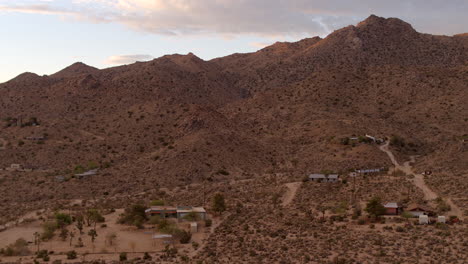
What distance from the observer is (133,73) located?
135875mm

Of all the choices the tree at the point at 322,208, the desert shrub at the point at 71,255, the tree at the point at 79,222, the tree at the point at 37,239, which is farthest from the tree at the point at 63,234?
the tree at the point at 322,208

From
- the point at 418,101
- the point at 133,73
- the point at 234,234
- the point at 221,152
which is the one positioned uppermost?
the point at 133,73

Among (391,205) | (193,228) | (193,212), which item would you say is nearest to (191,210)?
(193,212)

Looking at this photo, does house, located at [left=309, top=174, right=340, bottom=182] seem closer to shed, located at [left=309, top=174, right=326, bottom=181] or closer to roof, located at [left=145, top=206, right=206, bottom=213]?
shed, located at [left=309, top=174, right=326, bottom=181]

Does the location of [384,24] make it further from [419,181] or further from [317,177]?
[419,181]

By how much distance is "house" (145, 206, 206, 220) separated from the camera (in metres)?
53.6

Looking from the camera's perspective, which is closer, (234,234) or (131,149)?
(234,234)

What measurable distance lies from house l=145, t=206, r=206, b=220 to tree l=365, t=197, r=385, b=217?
15328 millimetres

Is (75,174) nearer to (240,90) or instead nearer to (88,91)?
(88,91)

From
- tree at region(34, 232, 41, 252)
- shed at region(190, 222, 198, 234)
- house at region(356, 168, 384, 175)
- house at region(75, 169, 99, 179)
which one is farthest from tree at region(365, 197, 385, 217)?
house at region(75, 169, 99, 179)

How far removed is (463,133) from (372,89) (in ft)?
91.6

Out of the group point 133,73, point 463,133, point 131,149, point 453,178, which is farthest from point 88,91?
point 453,178

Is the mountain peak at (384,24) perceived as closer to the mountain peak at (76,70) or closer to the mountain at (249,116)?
the mountain at (249,116)

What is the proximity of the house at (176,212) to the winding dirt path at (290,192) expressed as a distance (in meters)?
8.98
